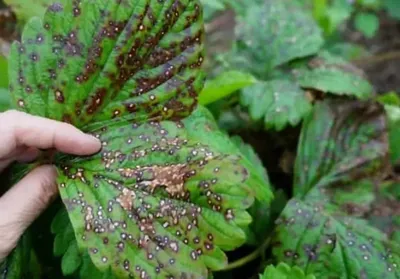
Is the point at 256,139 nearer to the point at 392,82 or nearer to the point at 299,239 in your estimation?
the point at 299,239

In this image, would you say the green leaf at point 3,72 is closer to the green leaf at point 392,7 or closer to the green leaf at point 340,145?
the green leaf at point 340,145

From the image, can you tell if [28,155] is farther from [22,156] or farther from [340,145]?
[340,145]

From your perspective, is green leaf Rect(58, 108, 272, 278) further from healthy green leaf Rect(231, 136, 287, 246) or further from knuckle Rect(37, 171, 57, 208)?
healthy green leaf Rect(231, 136, 287, 246)

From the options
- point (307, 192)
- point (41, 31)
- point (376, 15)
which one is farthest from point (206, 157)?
point (376, 15)

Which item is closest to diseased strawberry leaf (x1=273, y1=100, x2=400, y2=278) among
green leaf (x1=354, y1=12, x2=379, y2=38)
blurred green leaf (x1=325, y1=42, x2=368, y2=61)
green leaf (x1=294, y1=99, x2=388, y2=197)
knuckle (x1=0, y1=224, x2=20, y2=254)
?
green leaf (x1=294, y1=99, x2=388, y2=197)

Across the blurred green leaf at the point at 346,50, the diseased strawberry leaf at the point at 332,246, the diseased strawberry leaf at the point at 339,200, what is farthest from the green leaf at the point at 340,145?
the blurred green leaf at the point at 346,50

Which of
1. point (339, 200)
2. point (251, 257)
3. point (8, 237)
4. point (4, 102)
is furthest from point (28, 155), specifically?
point (339, 200)
